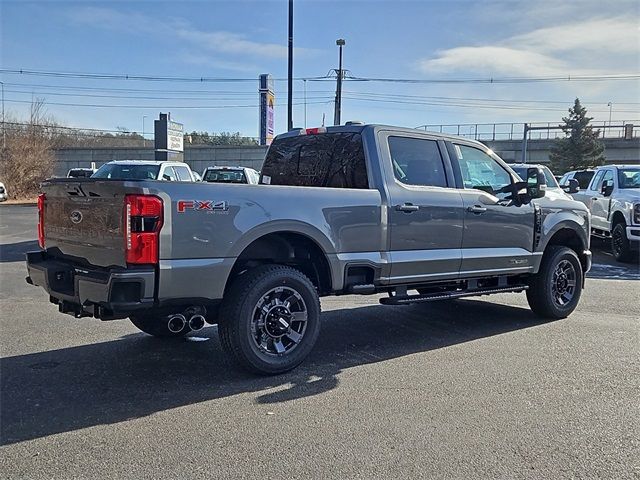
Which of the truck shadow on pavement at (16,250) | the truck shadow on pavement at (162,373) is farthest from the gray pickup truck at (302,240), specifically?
the truck shadow on pavement at (16,250)

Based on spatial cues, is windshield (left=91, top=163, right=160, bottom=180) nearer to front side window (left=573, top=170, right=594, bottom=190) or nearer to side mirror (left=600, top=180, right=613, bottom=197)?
side mirror (left=600, top=180, right=613, bottom=197)

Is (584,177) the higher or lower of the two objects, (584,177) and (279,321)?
the higher

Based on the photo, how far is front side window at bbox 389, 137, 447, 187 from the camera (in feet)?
19.3

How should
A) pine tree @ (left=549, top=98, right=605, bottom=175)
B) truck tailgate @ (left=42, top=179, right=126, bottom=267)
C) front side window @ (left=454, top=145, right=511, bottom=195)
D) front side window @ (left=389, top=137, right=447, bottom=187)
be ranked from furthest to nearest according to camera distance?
pine tree @ (left=549, top=98, right=605, bottom=175)
front side window @ (left=454, top=145, right=511, bottom=195)
front side window @ (left=389, top=137, right=447, bottom=187)
truck tailgate @ (left=42, top=179, right=126, bottom=267)

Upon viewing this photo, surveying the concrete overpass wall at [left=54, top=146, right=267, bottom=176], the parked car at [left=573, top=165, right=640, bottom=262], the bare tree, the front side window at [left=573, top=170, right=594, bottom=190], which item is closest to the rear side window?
the parked car at [left=573, top=165, right=640, bottom=262]

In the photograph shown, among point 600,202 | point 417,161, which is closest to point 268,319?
point 417,161

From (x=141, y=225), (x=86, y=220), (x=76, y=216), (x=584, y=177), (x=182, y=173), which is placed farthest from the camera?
(x=584, y=177)

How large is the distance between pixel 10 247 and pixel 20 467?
11.7 meters

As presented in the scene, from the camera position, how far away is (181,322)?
4.57m

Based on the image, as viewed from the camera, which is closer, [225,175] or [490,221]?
[490,221]

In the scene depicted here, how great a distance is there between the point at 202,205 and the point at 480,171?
355 centimetres

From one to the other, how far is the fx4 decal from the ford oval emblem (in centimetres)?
92

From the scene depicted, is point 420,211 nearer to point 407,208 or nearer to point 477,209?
point 407,208

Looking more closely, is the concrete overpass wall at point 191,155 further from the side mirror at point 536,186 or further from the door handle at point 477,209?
the door handle at point 477,209
